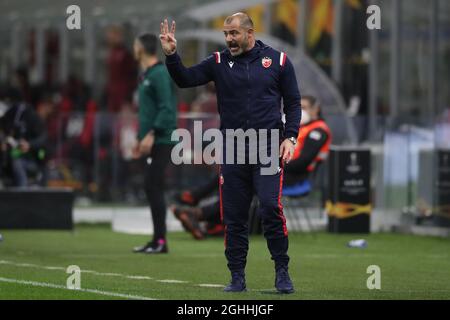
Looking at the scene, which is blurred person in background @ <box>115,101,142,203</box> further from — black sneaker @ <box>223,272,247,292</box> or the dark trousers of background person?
black sneaker @ <box>223,272,247,292</box>

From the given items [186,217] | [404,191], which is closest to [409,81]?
[404,191]

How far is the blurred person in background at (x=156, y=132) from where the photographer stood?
1493 cm

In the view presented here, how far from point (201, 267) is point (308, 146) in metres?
4.61

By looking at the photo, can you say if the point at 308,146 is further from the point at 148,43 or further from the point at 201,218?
the point at 148,43

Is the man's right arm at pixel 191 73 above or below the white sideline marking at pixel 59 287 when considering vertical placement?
above

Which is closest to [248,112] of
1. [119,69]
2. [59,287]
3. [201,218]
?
[59,287]

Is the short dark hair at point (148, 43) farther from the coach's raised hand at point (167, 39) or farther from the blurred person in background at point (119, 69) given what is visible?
the blurred person in background at point (119, 69)

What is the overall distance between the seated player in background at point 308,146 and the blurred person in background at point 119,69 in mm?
9964

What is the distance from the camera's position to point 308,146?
1780 cm

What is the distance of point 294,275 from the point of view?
12.7 metres

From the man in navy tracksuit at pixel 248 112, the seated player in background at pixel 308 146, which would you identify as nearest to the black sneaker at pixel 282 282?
the man in navy tracksuit at pixel 248 112

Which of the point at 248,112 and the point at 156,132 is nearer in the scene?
the point at 248,112
